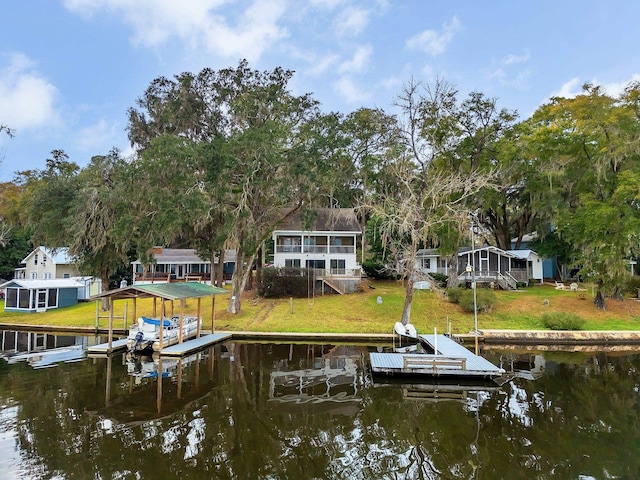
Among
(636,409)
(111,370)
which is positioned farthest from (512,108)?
(111,370)

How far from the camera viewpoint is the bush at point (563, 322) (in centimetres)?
2062

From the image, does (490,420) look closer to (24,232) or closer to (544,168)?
(544,168)

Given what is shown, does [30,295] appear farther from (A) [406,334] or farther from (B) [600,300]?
(B) [600,300]

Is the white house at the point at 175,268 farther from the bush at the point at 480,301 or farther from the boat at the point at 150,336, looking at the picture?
the bush at the point at 480,301

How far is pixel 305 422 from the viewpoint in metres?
9.62

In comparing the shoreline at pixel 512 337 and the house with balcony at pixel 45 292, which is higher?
the house with balcony at pixel 45 292

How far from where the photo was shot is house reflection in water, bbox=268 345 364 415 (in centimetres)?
1069

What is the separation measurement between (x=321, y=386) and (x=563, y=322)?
49.5 ft

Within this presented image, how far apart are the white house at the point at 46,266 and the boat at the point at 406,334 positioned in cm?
3504

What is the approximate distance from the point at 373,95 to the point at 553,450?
22823 mm

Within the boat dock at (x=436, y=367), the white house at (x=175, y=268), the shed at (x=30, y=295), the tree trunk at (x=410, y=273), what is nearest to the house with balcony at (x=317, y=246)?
the white house at (x=175, y=268)

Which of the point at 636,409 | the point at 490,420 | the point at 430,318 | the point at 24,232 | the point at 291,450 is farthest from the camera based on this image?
the point at 24,232

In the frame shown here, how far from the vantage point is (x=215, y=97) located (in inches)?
982

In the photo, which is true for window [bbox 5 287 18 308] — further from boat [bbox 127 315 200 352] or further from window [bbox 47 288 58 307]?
boat [bbox 127 315 200 352]
